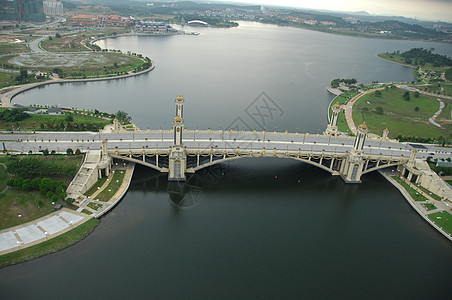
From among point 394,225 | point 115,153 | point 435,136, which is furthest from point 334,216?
point 435,136

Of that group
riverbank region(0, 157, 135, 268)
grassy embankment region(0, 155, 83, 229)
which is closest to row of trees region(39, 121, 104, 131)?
grassy embankment region(0, 155, 83, 229)

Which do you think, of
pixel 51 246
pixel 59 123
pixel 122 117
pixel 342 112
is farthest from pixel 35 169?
pixel 342 112

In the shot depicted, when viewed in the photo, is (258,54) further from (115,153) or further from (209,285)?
(209,285)

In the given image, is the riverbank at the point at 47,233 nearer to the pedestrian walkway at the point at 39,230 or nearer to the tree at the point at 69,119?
the pedestrian walkway at the point at 39,230

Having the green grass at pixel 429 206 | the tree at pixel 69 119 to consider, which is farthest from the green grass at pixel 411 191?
the tree at pixel 69 119

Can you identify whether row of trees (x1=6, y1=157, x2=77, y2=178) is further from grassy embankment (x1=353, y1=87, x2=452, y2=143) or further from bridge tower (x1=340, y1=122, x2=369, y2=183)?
grassy embankment (x1=353, y1=87, x2=452, y2=143)
